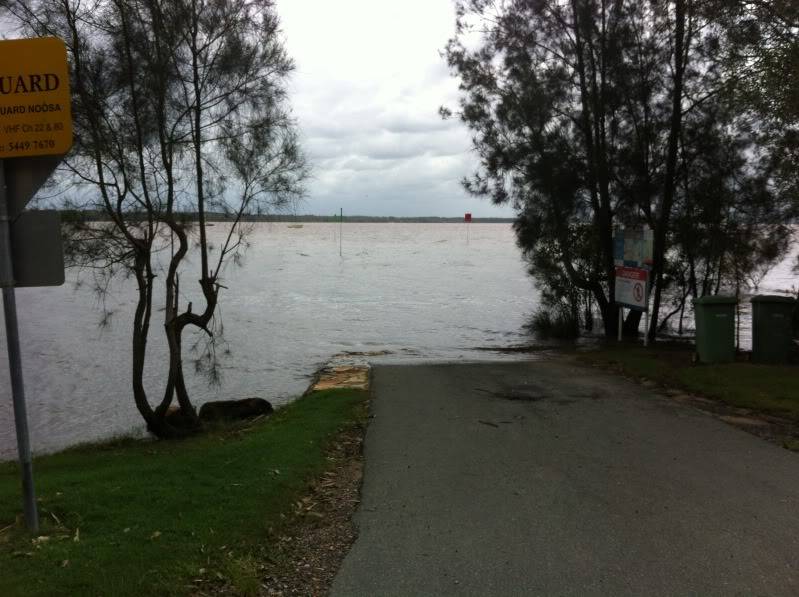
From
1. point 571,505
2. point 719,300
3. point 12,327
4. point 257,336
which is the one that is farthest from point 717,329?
point 257,336

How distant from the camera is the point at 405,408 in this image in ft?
31.9

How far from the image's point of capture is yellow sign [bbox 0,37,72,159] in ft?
15.1

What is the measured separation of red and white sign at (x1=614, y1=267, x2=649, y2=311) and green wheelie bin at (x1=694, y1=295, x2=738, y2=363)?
2.34m

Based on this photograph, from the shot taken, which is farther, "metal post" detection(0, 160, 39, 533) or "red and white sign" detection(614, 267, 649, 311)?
"red and white sign" detection(614, 267, 649, 311)

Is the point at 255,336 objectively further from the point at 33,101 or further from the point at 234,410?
the point at 33,101

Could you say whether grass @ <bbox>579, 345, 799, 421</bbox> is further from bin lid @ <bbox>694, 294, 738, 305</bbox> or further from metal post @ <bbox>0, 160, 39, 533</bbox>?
metal post @ <bbox>0, 160, 39, 533</bbox>

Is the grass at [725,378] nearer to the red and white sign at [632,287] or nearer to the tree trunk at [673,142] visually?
the red and white sign at [632,287]

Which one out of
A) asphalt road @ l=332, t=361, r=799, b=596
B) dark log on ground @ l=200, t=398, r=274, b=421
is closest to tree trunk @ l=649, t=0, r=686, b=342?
asphalt road @ l=332, t=361, r=799, b=596

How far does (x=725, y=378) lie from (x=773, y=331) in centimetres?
260

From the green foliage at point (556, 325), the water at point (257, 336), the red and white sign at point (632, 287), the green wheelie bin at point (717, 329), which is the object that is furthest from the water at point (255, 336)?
the green wheelie bin at point (717, 329)

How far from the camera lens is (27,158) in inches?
185

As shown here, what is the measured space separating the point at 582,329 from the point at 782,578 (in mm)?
17413

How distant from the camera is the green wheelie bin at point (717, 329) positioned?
41.0ft

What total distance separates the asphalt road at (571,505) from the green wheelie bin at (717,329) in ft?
12.3
